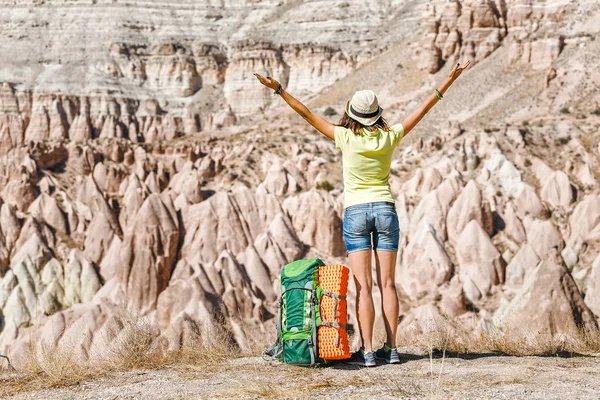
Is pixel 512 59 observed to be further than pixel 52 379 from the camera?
Yes

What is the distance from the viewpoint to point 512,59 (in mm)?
54219

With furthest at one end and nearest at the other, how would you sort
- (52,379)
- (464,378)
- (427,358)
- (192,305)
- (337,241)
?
(337,241)
(192,305)
(427,358)
(52,379)
(464,378)

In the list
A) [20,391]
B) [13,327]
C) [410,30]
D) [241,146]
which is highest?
[410,30]

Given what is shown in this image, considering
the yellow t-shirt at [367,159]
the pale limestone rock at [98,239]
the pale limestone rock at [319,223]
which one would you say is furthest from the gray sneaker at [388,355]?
the pale limestone rock at [98,239]

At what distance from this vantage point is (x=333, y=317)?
610cm

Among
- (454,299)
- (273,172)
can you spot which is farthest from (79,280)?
(273,172)

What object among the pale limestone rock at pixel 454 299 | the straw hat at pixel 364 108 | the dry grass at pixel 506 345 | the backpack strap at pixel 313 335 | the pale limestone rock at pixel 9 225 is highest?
the straw hat at pixel 364 108

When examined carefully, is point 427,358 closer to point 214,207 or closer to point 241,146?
point 214,207

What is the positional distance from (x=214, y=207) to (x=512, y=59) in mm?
32318

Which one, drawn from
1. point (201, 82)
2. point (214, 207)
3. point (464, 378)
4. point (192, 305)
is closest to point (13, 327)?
point (192, 305)

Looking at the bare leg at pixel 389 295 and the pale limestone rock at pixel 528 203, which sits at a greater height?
the pale limestone rock at pixel 528 203

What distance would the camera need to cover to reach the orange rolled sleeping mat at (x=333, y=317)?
6.07 meters

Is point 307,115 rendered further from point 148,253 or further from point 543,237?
point 543,237

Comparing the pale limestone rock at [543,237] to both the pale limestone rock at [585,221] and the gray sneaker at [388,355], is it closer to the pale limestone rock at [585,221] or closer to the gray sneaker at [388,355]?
the pale limestone rock at [585,221]
